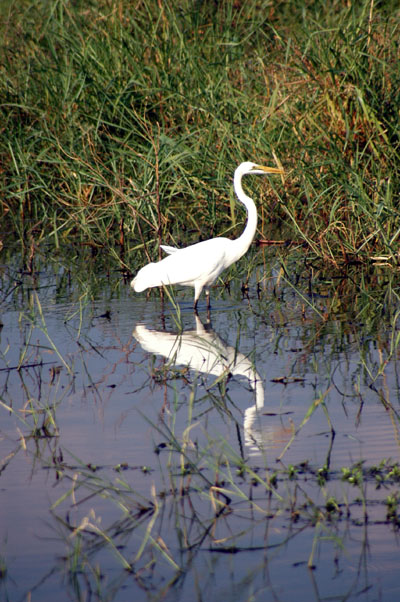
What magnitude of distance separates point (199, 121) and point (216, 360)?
5251 millimetres

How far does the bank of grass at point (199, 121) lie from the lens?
7.93m

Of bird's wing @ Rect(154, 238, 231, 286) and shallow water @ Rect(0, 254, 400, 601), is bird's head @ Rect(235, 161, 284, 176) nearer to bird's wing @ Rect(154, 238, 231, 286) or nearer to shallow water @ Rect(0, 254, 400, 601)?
bird's wing @ Rect(154, 238, 231, 286)

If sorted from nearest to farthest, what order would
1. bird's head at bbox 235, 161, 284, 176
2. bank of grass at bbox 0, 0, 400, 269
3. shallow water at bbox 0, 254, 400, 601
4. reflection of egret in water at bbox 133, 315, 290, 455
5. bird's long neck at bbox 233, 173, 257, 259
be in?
shallow water at bbox 0, 254, 400, 601
reflection of egret in water at bbox 133, 315, 290, 455
bird's long neck at bbox 233, 173, 257, 259
bird's head at bbox 235, 161, 284, 176
bank of grass at bbox 0, 0, 400, 269

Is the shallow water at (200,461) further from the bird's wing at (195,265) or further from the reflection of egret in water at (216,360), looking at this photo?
the bird's wing at (195,265)

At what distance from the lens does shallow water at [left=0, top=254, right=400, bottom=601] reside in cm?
306

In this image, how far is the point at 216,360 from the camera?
5250 millimetres

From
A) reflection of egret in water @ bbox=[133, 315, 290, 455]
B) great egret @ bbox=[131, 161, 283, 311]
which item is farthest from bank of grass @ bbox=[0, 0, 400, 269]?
reflection of egret in water @ bbox=[133, 315, 290, 455]

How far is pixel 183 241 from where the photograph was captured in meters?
9.31

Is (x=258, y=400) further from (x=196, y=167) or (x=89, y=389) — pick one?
(x=196, y=167)

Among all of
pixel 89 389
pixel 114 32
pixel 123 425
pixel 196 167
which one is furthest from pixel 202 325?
pixel 114 32

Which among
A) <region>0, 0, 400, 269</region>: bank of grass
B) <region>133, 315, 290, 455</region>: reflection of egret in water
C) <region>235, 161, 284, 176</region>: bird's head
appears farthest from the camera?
→ <region>0, 0, 400, 269</region>: bank of grass

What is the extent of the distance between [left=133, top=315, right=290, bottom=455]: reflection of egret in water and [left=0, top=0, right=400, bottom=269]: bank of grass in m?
1.62

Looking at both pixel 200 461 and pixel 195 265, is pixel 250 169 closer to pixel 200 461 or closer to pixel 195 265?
pixel 195 265

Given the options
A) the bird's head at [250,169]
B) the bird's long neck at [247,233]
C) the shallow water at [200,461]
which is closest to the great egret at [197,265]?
the bird's long neck at [247,233]
